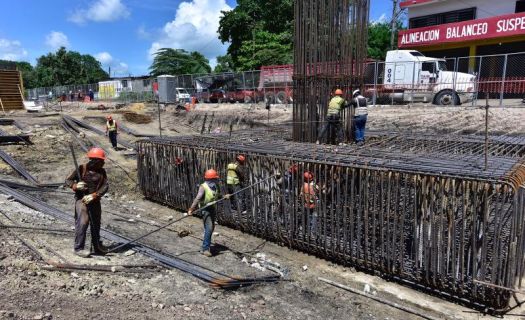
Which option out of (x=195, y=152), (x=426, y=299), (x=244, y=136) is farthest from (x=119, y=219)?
(x=426, y=299)

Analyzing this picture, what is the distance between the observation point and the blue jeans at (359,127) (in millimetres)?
11341

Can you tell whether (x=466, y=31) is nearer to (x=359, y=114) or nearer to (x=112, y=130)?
(x=359, y=114)

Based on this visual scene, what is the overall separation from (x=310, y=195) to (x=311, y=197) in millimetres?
70

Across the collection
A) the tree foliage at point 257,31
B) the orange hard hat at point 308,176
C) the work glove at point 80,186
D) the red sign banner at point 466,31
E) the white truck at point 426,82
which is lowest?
the orange hard hat at point 308,176

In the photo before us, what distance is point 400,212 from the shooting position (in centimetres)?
662

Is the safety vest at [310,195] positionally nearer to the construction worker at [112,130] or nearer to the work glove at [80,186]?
the work glove at [80,186]

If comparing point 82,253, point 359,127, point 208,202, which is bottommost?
point 82,253

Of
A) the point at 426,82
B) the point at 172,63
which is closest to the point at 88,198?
the point at 426,82

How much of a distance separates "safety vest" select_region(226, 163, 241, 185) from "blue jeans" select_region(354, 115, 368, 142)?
4.13 meters

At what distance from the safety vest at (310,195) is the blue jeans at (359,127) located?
13.9 ft

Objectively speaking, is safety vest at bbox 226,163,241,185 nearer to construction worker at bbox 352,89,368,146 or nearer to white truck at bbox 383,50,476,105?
construction worker at bbox 352,89,368,146

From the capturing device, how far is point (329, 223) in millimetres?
7578

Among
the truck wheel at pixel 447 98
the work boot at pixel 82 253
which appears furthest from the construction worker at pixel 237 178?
the truck wheel at pixel 447 98

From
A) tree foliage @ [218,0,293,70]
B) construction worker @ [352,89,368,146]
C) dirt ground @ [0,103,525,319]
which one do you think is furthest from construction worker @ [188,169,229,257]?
tree foliage @ [218,0,293,70]
